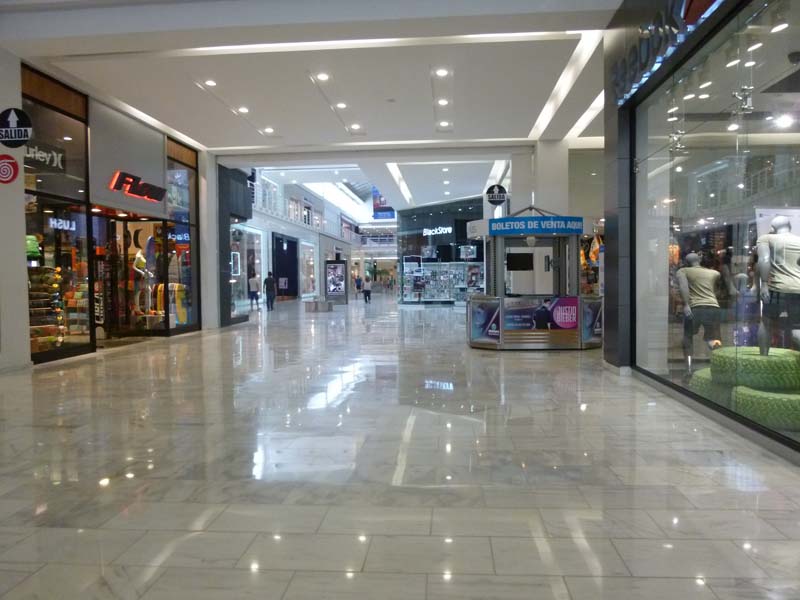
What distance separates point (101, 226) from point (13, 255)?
4.56 m

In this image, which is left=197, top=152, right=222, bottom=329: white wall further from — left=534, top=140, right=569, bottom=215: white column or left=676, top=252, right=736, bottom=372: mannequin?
left=676, top=252, right=736, bottom=372: mannequin

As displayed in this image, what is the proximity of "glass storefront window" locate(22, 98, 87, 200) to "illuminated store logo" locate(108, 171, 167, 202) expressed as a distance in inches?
31.3

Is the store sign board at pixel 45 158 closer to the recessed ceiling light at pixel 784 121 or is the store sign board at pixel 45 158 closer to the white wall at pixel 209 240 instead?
the white wall at pixel 209 240

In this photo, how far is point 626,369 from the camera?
707cm

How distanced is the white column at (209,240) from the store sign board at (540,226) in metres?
7.64

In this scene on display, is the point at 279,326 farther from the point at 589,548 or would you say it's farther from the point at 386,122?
the point at 589,548

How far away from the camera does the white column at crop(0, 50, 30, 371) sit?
7.53m

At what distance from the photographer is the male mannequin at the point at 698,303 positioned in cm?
571

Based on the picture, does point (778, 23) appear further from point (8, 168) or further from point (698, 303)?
point (8, 168)

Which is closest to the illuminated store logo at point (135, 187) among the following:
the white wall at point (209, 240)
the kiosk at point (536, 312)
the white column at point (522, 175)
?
the white wall at point (209, 240)

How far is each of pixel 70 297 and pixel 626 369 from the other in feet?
28.1

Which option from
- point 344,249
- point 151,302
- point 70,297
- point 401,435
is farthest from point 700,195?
point 344,249

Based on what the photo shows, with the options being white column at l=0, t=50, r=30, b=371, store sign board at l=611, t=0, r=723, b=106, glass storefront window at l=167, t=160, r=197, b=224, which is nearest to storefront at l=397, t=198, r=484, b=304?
glass storefront window at l=167, t=160, r=197, b=224

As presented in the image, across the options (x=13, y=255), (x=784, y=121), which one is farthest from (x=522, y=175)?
(x=13, y=255)
